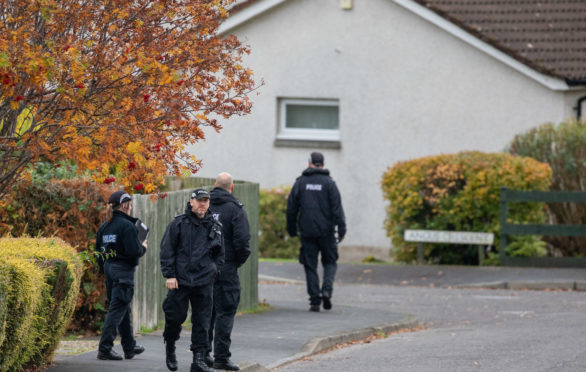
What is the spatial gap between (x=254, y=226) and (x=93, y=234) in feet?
10.6

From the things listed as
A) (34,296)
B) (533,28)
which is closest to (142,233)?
(34,296)

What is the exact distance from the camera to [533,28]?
911 inches

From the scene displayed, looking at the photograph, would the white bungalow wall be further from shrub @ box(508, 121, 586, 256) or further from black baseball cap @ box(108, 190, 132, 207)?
black baseball cap @ box(108, 190, 132, 207)

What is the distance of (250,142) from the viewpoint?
23.7m

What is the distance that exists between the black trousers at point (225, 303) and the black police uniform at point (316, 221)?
4.29 meters

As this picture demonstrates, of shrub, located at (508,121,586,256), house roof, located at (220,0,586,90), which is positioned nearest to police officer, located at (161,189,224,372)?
shrub, located at (508,121,586,256)

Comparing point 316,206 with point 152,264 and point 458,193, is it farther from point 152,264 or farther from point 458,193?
point 458,193

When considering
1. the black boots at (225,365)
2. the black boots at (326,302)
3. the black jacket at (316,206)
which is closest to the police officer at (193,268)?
the black boots at (225,365)

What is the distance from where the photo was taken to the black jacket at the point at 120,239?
31.5ft

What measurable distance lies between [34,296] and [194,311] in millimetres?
1516

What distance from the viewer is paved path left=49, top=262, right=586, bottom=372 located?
9.84 metres

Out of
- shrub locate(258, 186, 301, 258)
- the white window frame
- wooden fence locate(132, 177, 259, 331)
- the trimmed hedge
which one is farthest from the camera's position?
the white window frame

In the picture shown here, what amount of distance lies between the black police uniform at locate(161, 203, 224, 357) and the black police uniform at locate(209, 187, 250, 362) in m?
0.49

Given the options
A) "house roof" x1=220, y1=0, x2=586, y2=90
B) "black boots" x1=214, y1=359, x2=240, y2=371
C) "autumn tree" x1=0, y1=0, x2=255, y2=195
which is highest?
"house roof" x1=220, y1=0, x2=586, y2=90
